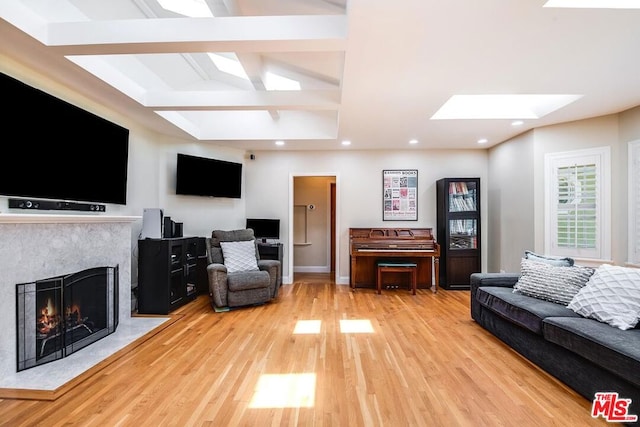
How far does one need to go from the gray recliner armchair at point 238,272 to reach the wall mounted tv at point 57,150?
1291 mm

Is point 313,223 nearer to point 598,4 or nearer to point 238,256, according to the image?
point 238,256

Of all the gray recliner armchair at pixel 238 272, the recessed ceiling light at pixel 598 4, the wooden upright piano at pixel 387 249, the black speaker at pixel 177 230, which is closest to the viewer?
the recessed ceiling light at pixel 598 4

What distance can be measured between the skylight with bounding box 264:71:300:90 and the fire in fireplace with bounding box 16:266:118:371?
9.08 feet

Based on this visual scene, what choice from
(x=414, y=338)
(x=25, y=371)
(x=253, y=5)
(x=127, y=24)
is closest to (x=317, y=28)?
(x=253, y=5)

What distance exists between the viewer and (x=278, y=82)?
13.1 ft

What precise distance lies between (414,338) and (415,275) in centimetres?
189

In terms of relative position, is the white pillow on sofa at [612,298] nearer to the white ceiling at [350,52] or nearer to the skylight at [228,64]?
the white ceiling at [350,52]

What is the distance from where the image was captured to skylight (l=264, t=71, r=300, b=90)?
381 cm

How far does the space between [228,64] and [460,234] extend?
167 inches

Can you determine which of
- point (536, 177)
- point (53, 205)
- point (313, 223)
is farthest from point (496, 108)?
point (53, 205)

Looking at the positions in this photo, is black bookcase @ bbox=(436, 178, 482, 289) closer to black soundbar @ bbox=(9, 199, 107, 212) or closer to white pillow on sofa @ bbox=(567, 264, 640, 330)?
white pillow on sofa @ bbox=(567, 264, 640, 330)

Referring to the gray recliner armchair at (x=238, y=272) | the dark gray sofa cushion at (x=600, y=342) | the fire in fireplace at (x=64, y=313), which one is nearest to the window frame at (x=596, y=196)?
the dark gray sofa cushion at (x=600, y=342)

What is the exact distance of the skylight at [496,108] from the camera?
3.74 metres

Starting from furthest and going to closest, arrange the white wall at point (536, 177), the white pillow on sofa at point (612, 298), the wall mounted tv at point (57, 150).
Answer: the white wall at point (536, 177) < the wall mounted tv at point (57, 150) < the white pillow on sofa at point (612, 298)
